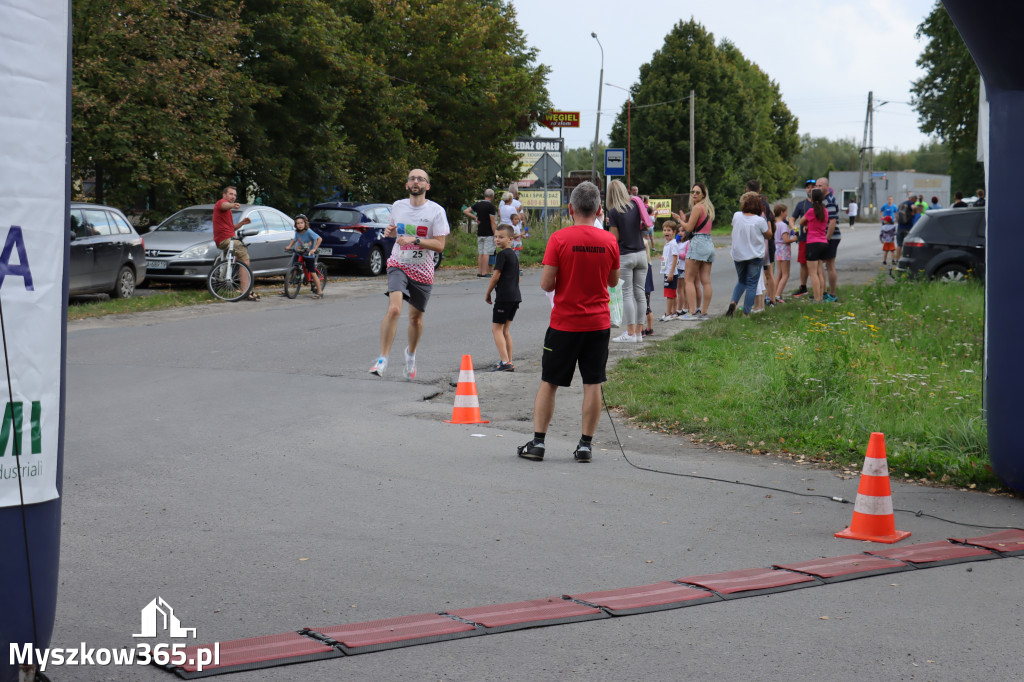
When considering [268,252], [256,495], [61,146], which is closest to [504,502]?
[256,495]

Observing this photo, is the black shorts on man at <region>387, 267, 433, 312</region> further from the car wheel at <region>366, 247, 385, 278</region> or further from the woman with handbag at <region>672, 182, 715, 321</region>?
the car wheel at <region>366, 247, 385, 278</region>

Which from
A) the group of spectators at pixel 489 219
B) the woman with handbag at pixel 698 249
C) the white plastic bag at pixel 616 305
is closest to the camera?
the white plastic bag at pixel 616 305

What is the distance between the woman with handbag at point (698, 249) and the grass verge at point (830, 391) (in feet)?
5.02

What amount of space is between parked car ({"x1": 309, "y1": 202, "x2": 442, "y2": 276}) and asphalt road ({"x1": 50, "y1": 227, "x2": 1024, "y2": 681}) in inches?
575

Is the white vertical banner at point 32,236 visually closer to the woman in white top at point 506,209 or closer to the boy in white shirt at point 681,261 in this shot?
the boy in white shirt at point 681,261

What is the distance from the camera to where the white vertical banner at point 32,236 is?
3.08m

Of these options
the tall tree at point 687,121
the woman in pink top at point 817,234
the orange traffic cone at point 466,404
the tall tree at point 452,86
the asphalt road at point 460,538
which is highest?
the tall tree at point 687,121

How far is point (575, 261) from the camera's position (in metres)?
7.52

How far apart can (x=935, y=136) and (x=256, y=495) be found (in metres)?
30.2

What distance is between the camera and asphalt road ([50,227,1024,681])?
160 inches

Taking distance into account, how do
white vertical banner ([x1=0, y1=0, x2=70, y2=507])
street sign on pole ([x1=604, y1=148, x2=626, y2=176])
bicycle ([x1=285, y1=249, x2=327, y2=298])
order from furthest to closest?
street sign on pole ([x1=604, y1=148, x2=626, y2=176]) → bicycle ([x1=285, y1=249, x2=327, y2=298]) → white vertical banner ([x1=0, y1=0, x2=70, y2=507])

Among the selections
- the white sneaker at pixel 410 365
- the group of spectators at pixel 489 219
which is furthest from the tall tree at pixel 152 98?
the white sneaker at pixel 410 365

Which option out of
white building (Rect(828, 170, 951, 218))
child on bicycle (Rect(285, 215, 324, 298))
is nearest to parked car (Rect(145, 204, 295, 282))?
child on bicycle (Rect(285, 215, 324, 298))

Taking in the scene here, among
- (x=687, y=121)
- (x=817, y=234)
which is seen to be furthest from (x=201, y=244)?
(x=687, y=121)
